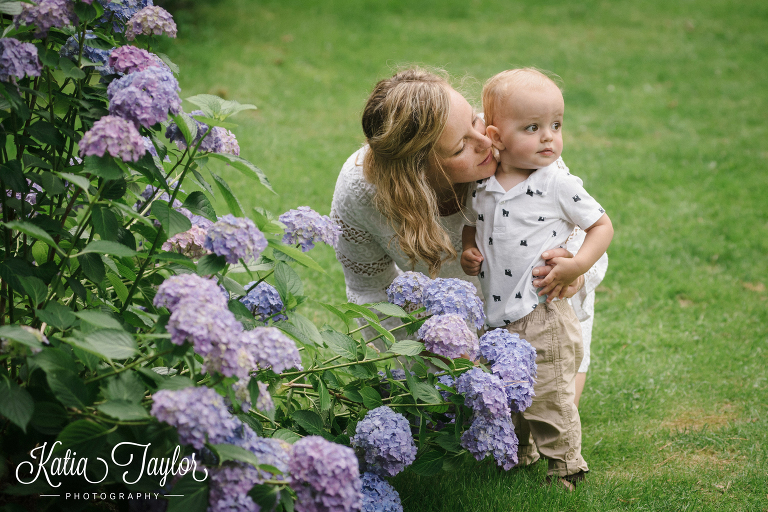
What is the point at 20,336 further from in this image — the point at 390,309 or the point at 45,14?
the point at 390,309

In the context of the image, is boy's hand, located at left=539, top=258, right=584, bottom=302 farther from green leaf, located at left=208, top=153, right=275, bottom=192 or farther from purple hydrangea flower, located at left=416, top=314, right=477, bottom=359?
green leaf, located at left=208, top=153, right=275, bottom=192

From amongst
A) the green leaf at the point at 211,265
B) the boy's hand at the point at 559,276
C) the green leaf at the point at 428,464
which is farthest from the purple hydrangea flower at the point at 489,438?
the green leaf at the point at 211,265

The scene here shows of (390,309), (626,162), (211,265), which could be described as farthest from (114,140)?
(626,162)

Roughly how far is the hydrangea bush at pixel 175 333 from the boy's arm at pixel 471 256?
0.45 metres

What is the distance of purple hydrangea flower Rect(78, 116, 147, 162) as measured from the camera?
1.37m

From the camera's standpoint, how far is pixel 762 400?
2873 millimetres

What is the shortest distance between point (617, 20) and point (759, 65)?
2.50m

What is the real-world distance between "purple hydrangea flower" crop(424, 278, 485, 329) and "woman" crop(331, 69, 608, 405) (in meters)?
0.40

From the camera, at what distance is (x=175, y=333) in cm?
129

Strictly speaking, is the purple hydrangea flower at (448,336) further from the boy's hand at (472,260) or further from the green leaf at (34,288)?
the green leaf at (34,288)

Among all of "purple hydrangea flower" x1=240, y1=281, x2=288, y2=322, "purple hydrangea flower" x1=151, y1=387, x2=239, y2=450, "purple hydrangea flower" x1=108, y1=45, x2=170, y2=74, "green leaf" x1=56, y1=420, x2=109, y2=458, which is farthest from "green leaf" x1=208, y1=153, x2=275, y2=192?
"green leaf" x1=56, y1=420, x2=109, y2=458

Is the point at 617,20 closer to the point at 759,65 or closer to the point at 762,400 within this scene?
the point at 759,65

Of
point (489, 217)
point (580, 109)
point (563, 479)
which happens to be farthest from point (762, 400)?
point (580, 109)

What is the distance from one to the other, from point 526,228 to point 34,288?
1.51 m
